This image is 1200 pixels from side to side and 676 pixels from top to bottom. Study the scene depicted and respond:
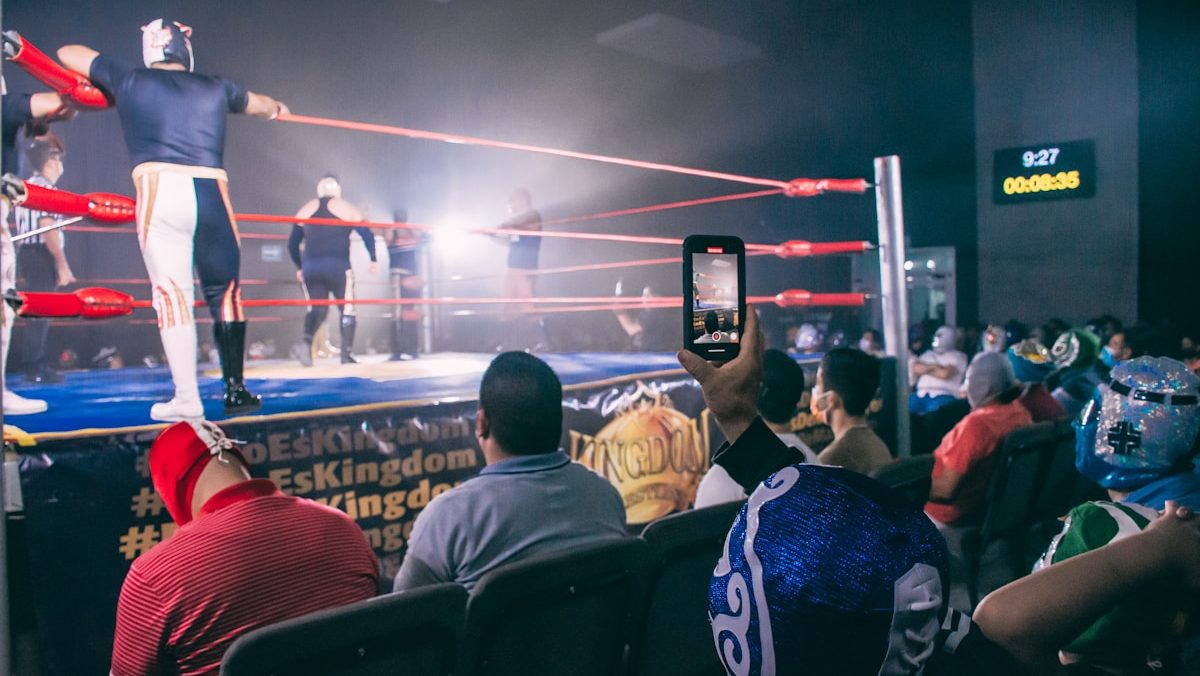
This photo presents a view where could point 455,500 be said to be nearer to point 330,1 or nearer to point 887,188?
point 887,188

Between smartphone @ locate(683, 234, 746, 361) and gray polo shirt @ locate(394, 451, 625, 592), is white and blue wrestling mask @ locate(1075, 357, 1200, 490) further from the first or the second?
gray polo shirt @ locate(394, 451, 625, 592)

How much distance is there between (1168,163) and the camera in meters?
6.00

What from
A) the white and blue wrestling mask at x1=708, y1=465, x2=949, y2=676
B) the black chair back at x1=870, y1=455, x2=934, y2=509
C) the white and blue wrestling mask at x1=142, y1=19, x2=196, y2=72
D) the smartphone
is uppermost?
the white and blue wrestling mask at x1=142, y1=19, x2=196, y2=72

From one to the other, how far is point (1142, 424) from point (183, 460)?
64.7 inches

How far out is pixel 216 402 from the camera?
8.00ft

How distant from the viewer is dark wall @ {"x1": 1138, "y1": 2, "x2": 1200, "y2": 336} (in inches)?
225

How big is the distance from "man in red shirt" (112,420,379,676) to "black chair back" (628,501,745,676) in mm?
540

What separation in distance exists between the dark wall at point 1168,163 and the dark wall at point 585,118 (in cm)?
132

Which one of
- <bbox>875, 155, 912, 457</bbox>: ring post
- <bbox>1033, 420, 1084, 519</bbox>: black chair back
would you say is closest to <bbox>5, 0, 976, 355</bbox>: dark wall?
<bbox>875, 155, 912, 457</bbox>: ring post

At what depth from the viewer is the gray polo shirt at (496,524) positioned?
1434mm

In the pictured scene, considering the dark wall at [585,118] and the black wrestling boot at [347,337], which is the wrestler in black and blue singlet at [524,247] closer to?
the dark wall at [585,118]

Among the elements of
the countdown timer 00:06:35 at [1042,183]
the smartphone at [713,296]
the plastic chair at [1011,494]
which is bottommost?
the plastic chair at [1011,494]

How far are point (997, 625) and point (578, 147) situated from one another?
5845 millimetres

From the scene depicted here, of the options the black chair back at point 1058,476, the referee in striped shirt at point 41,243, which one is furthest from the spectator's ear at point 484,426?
the referee in striped shirt at point 41,243
